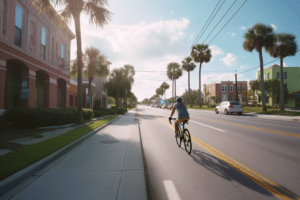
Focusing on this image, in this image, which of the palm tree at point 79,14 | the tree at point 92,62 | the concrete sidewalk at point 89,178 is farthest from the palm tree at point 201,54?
the concrete sidewalk at point 89,178

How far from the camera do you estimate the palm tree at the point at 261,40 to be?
83.4 ft

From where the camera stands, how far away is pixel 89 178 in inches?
149

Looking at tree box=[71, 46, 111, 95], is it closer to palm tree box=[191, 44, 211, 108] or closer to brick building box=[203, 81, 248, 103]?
palm tree box=[191, 44, 211, 108]

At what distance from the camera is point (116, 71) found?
42406 millimetres

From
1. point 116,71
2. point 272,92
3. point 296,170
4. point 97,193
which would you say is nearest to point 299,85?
point 272,92

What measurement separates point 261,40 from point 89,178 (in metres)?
29.0

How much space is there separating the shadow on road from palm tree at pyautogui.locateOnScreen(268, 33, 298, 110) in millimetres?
25477

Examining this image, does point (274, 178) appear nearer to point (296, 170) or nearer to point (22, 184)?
point (296, 170)

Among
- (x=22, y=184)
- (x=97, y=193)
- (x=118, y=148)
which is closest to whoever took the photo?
(x=97, y=193)

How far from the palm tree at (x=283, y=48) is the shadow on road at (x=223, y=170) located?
83.6 ft

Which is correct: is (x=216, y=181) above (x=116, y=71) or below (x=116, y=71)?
below

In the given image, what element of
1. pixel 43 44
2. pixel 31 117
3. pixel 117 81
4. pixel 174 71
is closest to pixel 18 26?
pixel 43 44

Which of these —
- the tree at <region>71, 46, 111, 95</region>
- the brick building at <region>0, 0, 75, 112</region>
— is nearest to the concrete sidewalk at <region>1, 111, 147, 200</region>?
the brick building at <region>0, 0, 75, 112</region>

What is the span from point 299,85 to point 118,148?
173 feet
